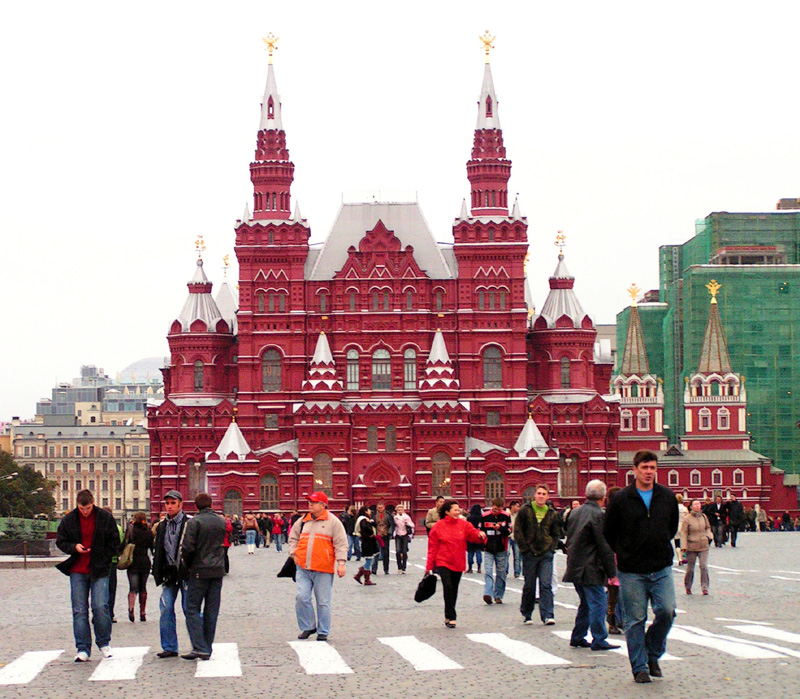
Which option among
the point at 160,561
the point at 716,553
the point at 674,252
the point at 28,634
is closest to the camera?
the point at 160,561

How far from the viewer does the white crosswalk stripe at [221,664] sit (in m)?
16.2

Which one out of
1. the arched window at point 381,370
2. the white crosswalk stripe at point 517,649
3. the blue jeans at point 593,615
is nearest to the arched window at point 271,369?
the arched window at point 381,370

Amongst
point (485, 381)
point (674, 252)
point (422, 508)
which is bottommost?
point (422, 508)

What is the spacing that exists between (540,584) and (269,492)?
2662 inches

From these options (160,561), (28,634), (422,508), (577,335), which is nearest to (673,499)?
(160,561)

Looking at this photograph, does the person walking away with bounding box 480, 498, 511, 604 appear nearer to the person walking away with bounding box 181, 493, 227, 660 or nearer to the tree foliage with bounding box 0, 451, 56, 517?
the person walking away with bounding box 181, 493, 227, 660

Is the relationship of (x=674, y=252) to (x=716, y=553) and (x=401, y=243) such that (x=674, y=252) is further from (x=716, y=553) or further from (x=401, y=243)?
(x=716, y=553)

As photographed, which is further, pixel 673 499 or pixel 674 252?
pixel 674 252

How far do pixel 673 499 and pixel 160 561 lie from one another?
6.71 metres

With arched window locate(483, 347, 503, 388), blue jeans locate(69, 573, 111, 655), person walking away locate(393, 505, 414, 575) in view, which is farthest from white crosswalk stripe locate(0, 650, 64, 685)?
arched window locate(483, 347, 503, 388)

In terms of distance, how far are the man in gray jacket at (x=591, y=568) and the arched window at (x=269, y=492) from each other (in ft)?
232

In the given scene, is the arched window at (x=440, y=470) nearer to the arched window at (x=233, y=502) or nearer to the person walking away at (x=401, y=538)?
the arched window at (x=233, y=502)

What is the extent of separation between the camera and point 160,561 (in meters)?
18.5

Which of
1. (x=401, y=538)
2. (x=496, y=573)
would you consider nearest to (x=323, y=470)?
(x=401, y=538)
